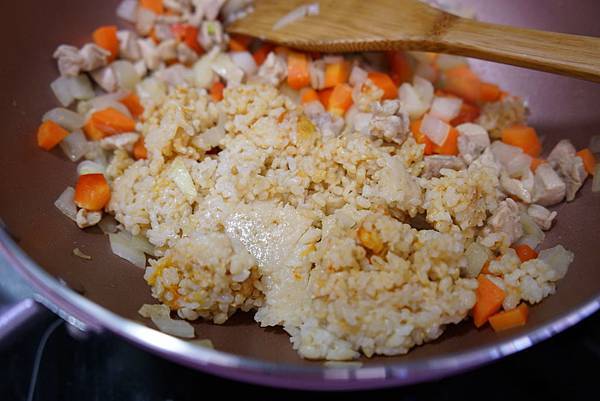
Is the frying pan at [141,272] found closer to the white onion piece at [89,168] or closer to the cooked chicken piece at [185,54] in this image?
the white onion piece at [89,168]

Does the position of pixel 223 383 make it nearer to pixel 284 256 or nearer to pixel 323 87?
pixel 284 256

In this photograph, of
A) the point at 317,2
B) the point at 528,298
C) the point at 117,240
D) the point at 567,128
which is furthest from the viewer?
the point at 317,2

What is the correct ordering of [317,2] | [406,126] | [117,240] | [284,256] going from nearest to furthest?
[284,256] → [117,240] → [406,126] → [317,2]

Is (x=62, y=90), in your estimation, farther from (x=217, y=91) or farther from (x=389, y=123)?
(x=389, y=123)

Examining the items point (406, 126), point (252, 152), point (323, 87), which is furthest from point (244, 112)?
point (406, 126)

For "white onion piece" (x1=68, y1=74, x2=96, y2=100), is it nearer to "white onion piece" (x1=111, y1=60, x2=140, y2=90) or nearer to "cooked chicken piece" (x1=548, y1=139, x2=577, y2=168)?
"white onion piece" (x1=111, y1=60, x2=140, y2=90)

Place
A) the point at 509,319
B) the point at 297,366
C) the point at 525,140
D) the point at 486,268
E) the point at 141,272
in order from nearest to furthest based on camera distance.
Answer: the point at 297,366 < the point at 509,319 < the point at 486,268 < the point at 141,272 < the point at 525,140

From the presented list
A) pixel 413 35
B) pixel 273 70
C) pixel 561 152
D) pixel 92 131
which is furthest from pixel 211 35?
pixel 561 152
